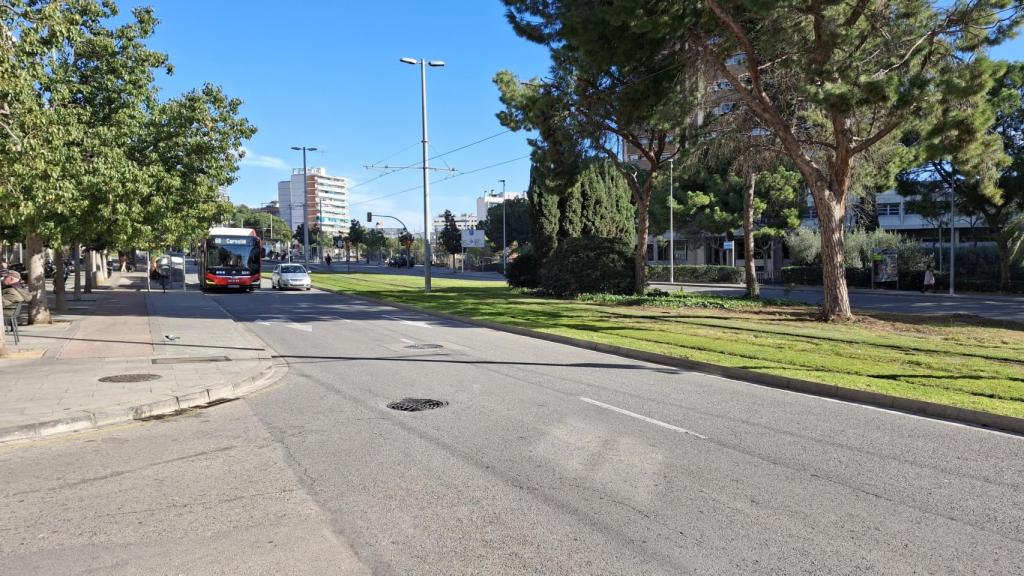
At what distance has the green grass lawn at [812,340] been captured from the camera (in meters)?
9.27

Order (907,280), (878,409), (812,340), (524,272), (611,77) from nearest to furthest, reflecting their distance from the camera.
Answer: (878,409), (812,340), (611,77), (524,272), (907,280)

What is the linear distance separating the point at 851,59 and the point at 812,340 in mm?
6381

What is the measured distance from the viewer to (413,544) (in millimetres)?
4043

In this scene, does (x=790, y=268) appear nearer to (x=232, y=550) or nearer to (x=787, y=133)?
(x=787, y=133)

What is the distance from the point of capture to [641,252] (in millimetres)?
27344

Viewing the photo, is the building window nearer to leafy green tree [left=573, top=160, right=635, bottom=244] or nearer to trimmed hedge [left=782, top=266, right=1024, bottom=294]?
trimmed hedge [left=782, top=266, right=1024, bottom=294]

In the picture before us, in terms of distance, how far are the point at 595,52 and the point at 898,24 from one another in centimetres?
763

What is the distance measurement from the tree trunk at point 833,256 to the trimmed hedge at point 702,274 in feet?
100.0

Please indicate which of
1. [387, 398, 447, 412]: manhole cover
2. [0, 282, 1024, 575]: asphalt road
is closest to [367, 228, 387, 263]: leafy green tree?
[387, 398, 447, 412]: manhole cover

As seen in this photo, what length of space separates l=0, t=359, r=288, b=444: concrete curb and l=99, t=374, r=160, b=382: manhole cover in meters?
1.41

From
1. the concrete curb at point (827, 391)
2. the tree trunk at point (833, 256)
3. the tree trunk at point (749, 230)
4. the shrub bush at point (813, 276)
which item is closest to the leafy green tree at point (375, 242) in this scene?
the shrub bush at point (813, 276)

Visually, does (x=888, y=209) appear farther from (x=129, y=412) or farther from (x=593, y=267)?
(x=129, y=412)

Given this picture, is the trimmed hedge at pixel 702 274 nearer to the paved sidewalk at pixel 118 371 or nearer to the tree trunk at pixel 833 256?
the tree trunk at pixel 833 256

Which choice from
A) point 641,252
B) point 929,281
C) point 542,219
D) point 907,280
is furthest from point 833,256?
point 907,280
